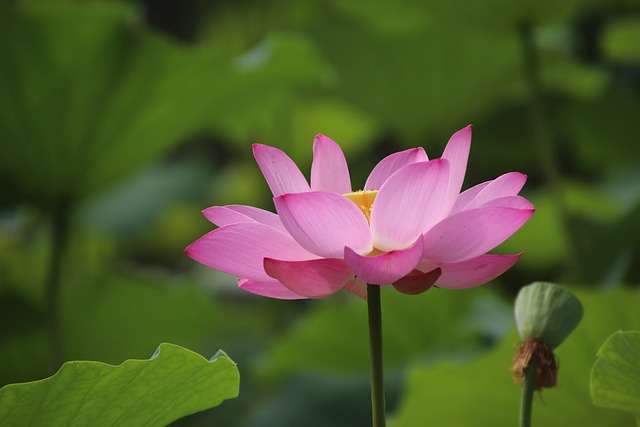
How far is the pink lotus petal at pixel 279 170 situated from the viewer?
1.33 ft

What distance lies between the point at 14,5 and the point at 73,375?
57cm

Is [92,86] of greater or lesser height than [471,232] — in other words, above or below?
above

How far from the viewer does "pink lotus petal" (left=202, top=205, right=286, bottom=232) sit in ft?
1.29

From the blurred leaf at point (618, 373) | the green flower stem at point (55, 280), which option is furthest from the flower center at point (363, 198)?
the green flower stem at point (55, 280)

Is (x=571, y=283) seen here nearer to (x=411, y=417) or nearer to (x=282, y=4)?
(x=411, y=417)

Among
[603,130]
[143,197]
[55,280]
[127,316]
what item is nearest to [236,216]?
[55,280]

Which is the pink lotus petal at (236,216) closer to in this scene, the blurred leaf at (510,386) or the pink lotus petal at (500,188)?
the pink lotus petal at (500,188)

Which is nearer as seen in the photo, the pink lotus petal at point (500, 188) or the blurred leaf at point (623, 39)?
the pink lotus petal at point (500, 188)

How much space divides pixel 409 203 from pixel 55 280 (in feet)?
2.05

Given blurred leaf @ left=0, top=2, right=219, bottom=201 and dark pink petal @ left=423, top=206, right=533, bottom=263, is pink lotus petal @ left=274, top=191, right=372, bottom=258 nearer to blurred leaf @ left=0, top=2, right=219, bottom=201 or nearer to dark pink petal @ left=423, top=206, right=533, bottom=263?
dark pink petal @ left=423, top=206, right=533, bottom=263

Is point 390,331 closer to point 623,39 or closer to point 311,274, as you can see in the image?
→ point 623,39

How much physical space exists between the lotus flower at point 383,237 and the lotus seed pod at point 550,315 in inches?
1.0

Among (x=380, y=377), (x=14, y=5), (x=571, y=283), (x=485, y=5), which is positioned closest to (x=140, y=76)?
(x=14, y=5)

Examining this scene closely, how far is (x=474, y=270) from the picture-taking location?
0.38m
